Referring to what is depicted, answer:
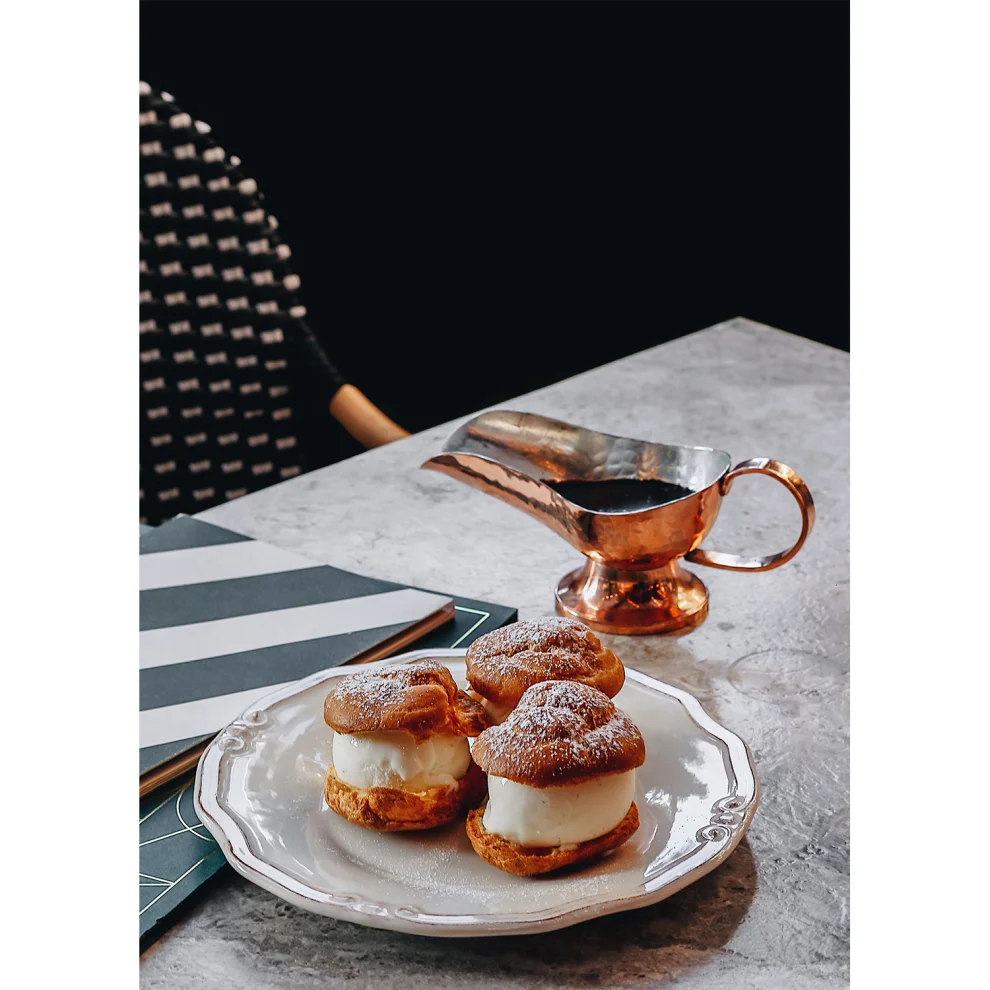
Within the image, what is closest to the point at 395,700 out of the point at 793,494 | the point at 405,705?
the point at 405,705

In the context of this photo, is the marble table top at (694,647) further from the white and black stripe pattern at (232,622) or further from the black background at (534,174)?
the black background at (534,174)

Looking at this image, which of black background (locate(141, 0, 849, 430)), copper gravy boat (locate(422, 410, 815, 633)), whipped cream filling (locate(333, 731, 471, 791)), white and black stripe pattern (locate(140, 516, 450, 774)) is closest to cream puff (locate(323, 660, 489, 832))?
whipped cream filling (locate(333, 731, 471, 791))

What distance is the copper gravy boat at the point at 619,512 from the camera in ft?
2.87

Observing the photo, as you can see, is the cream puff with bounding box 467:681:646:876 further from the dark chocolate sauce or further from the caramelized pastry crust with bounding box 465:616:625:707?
the dark chocolate sauce

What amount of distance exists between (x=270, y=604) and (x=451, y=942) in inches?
14.7

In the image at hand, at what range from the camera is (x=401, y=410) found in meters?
2.85

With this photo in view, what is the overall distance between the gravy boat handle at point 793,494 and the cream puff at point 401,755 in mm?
322

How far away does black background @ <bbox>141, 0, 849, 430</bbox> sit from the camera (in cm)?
248

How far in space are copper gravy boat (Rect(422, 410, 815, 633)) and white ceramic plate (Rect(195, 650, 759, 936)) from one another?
0.15 metres

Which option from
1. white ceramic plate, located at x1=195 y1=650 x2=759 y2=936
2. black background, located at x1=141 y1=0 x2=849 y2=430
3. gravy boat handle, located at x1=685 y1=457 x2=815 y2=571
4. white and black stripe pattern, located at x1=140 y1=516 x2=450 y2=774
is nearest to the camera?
white ceramic plate, located at x1=195 y1=650 x2=759 y2=936

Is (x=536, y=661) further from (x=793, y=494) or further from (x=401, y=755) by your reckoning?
(x=793, y=494)

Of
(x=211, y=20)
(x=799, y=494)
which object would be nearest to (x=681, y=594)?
(x=799, y=494)

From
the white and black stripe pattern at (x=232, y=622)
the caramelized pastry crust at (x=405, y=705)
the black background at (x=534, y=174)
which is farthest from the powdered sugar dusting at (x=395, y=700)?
the black background at (x=534, y=174)

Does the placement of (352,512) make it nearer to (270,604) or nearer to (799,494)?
(270,604)
